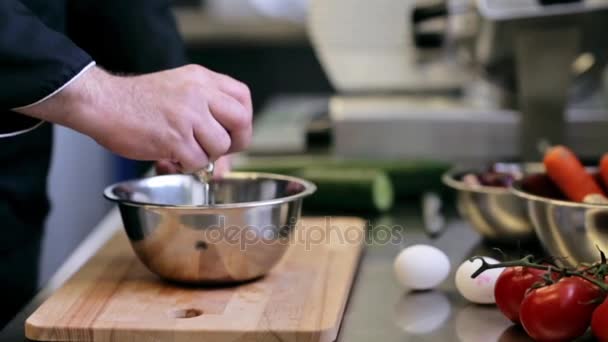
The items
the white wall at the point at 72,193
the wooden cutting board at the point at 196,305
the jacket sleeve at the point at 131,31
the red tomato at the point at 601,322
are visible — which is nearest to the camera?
the red tomato at the point at 601,322

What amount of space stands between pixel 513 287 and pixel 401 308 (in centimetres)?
15

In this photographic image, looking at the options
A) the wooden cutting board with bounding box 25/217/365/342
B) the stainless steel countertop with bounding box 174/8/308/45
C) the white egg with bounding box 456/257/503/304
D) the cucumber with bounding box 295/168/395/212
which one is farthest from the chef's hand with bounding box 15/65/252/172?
the stainless steel countertop with bounding box 174/8/308/45

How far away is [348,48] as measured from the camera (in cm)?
183

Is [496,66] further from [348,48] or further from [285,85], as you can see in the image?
[285,85]

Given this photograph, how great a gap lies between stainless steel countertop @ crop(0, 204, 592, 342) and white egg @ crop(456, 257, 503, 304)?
0.01 m

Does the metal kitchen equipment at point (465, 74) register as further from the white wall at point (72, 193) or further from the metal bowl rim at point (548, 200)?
the white wall at point (72, 193)

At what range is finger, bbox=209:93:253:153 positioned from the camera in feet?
3.25

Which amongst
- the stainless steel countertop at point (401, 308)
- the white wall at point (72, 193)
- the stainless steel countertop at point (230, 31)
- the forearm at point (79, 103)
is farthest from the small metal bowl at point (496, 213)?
the stainless steel countertop at point (230, 31)

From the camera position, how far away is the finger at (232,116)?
0.99 meters

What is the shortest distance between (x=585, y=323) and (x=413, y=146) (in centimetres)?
89

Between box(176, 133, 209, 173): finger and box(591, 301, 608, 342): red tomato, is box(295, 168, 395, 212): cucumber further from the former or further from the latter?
box(591, 301, 608, 342): red tomato

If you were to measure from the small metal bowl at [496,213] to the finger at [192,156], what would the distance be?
1.39ft

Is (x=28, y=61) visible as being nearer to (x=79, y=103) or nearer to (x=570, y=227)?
(x=79, y=103)

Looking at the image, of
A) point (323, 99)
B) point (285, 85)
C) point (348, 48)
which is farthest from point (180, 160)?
point (285, 85)
